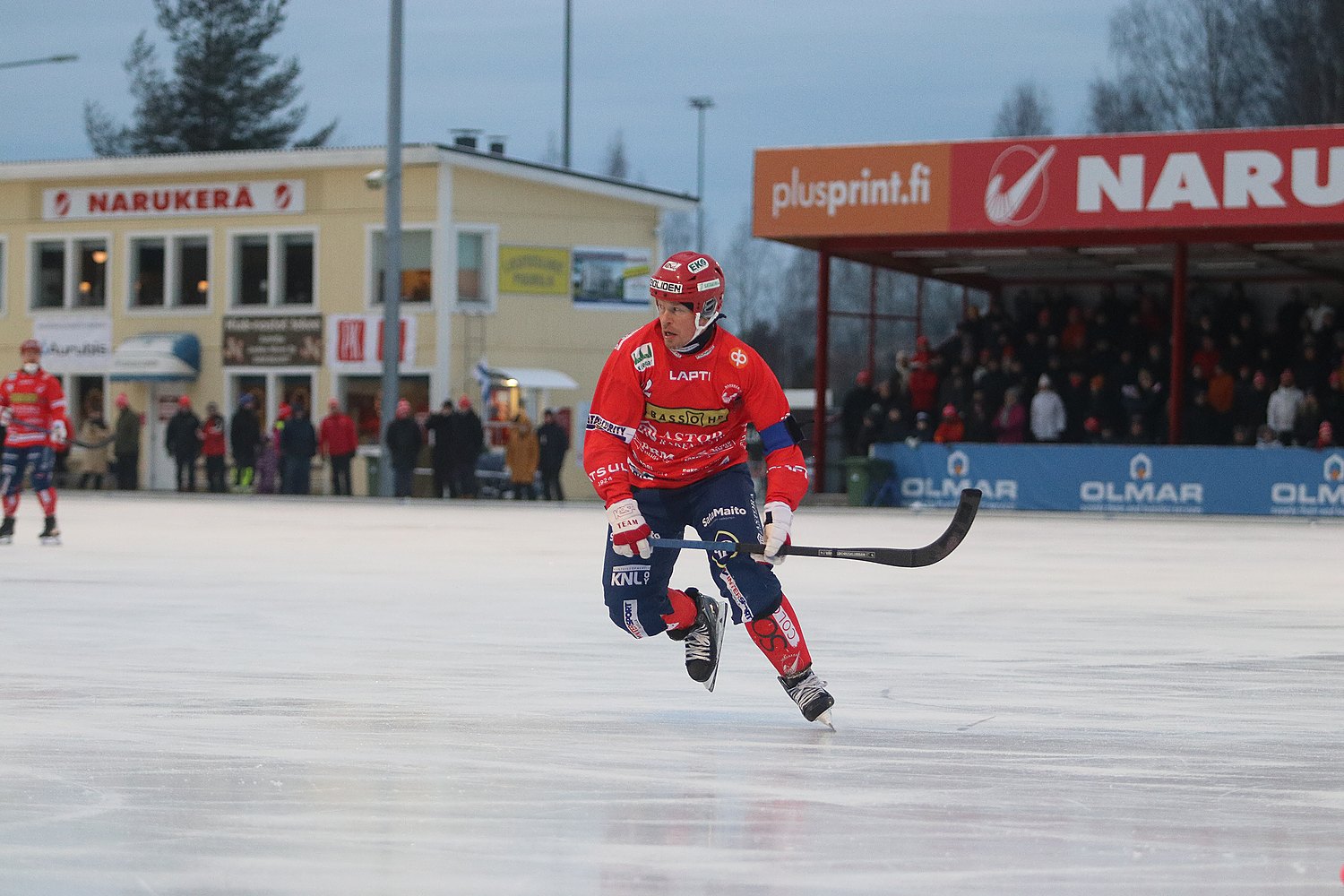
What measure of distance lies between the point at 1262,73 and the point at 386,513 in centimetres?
3160

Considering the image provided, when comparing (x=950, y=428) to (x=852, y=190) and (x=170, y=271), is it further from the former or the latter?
(x=170, y=271)

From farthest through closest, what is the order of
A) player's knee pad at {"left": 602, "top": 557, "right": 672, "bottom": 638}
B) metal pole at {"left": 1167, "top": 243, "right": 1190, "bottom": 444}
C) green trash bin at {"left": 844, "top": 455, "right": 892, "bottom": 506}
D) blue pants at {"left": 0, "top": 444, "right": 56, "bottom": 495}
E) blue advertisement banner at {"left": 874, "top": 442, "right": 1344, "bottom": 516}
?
green trash bin at {"left": 844, "top": 455, "right": 892, "bottom": 506}, metal pole at {"left": 1167, "top": 243, "right": 1190, "bottom": 444}, blue advertisement banner at {"left": 874, "top": 442, "right": 1344, "bottom": 516}, blue pants at {"left": 0, "top": 444, "right": 56, "bottom": 495}, player's knee pad at {"left": 602, "top": 557, "right": 672, "bottom": 638}

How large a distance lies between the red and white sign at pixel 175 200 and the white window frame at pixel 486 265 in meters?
3.42

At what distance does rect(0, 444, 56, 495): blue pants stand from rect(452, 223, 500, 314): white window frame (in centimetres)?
1916

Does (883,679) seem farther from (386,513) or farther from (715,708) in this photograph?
(386,513)

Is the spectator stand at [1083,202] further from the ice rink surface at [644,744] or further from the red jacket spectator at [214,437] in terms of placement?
the ice rink surface at [644,744]

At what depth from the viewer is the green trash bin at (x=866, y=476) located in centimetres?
2630

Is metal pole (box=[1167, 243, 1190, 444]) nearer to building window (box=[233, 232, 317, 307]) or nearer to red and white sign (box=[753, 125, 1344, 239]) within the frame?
red and white sign (box=[753, 125, 1344, 239])

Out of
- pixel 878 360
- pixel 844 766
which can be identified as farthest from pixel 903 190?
pixel 878 360

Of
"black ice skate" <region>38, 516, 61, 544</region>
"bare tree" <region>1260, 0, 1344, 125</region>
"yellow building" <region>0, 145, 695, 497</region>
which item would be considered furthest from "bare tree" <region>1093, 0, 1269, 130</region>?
"black ice skate" <region>38, 516, 61, 544</region>

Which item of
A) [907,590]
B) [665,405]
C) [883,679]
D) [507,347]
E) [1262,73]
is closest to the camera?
[665,405]

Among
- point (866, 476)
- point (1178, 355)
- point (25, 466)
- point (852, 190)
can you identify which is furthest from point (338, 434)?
point (25, 466)

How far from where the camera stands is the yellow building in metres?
35.6

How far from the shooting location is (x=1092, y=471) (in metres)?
25.0
